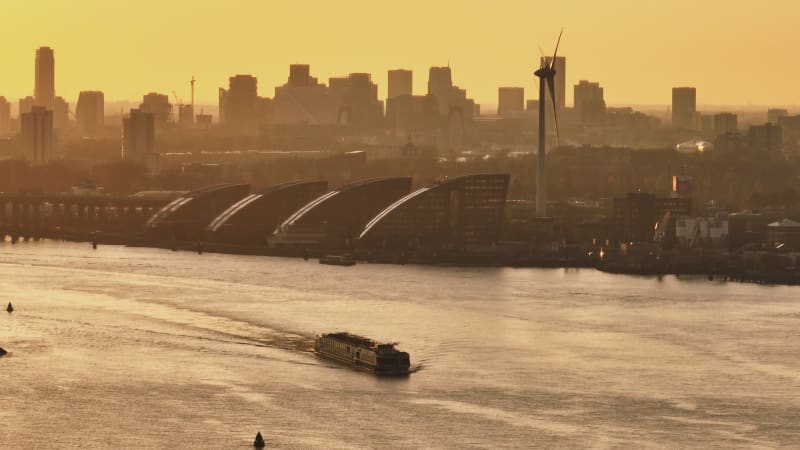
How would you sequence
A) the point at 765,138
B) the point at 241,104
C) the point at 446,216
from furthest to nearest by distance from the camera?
the point at 241,104, the point at 765,138, the point at 446,216

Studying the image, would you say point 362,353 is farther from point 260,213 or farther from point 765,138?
point 765,138

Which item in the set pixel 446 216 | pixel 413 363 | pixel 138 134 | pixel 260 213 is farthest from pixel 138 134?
pixel 413 363

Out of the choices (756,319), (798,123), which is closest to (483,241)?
(756,319)

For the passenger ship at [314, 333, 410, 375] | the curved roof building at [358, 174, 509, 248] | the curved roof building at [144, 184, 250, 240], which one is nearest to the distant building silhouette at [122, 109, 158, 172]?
the curved roof building at [144, 184, 250, 240]

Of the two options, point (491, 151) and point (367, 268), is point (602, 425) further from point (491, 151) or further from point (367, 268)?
point (491, 151)

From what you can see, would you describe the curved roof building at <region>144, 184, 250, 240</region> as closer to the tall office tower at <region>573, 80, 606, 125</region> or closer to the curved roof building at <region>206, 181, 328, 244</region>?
the curved roof building at <region>206, 181, 328, 244</region>

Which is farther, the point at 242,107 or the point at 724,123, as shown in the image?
the point at 242,107
